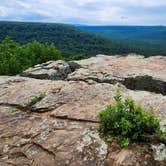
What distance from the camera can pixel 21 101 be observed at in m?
13.6

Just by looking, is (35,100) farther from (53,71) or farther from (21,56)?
(21,56)

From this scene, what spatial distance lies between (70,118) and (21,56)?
55788 millimetres

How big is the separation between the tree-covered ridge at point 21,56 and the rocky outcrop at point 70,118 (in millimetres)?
43480

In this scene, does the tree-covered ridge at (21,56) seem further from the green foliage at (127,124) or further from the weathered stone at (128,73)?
the green foliage at (127,124)

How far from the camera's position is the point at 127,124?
976cm

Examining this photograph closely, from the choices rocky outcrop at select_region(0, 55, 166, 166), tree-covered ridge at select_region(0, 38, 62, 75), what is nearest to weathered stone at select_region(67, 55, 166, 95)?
rocky outcrop at select_region(0, 55, 166, 166)

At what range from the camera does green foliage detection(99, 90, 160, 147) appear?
32.1 feet

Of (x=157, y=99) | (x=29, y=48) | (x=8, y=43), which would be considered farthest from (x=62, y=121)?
(x=8, y=43)

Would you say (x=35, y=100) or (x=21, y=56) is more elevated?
(x=35, y=100)

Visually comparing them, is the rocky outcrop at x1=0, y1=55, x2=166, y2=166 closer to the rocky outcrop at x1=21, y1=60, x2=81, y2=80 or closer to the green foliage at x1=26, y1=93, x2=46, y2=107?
the green foliage at x1=26, y1=93, x2=46, y2=107

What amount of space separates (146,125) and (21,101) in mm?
5410

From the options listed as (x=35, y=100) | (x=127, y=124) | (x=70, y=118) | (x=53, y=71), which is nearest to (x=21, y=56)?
(x=53, y=71)

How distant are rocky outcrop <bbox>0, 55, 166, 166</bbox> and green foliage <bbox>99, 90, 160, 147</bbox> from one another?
0.24m

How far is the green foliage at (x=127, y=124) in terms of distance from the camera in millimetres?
9781
